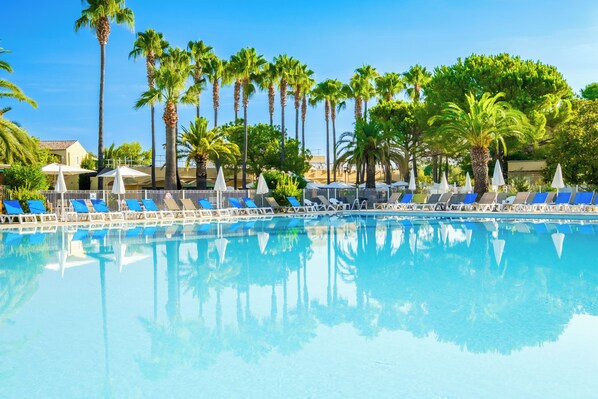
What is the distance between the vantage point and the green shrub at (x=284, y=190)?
92.2 feet

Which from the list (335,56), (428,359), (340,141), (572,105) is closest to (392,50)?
(335,56)

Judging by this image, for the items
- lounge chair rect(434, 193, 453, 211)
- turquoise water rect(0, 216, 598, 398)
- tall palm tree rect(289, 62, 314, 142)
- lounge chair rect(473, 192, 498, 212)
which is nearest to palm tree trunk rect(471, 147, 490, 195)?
lounge chair rect(434, 193, 453, 211)

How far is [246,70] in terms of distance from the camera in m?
37.1

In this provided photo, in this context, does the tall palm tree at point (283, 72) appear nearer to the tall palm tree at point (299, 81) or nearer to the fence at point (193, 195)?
the tall palm tree at point (299, 81)

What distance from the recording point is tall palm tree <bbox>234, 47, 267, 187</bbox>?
37.0 metres

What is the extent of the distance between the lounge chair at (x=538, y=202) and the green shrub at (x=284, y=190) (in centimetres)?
1075

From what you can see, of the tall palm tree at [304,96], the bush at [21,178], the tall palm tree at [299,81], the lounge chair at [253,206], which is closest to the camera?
the bush at [21,178]

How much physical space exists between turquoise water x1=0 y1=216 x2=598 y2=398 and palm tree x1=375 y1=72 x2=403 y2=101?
35030mm

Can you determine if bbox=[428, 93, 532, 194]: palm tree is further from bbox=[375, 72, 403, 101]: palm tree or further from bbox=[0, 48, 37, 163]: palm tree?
bbox=[0, 48, 37, 163]: palm tree

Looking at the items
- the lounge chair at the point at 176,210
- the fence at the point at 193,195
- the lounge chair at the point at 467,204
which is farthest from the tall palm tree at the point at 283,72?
the lounge chair at the point at 467,204

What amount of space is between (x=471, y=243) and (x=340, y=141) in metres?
24.3

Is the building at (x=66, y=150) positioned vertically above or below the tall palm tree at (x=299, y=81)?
below

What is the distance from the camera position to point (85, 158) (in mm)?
57969

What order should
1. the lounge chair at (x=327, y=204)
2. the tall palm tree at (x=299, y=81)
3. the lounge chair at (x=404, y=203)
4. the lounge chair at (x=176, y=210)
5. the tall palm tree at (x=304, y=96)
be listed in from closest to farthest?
the lounge chair at (x=176, y=210) < the lounge chair at (x=404, y=203) < the lounge chair at (x=327, y=204) < the tall palm tree at (x=299, y=81) < the tall palm tree at (x=304, y=96)
